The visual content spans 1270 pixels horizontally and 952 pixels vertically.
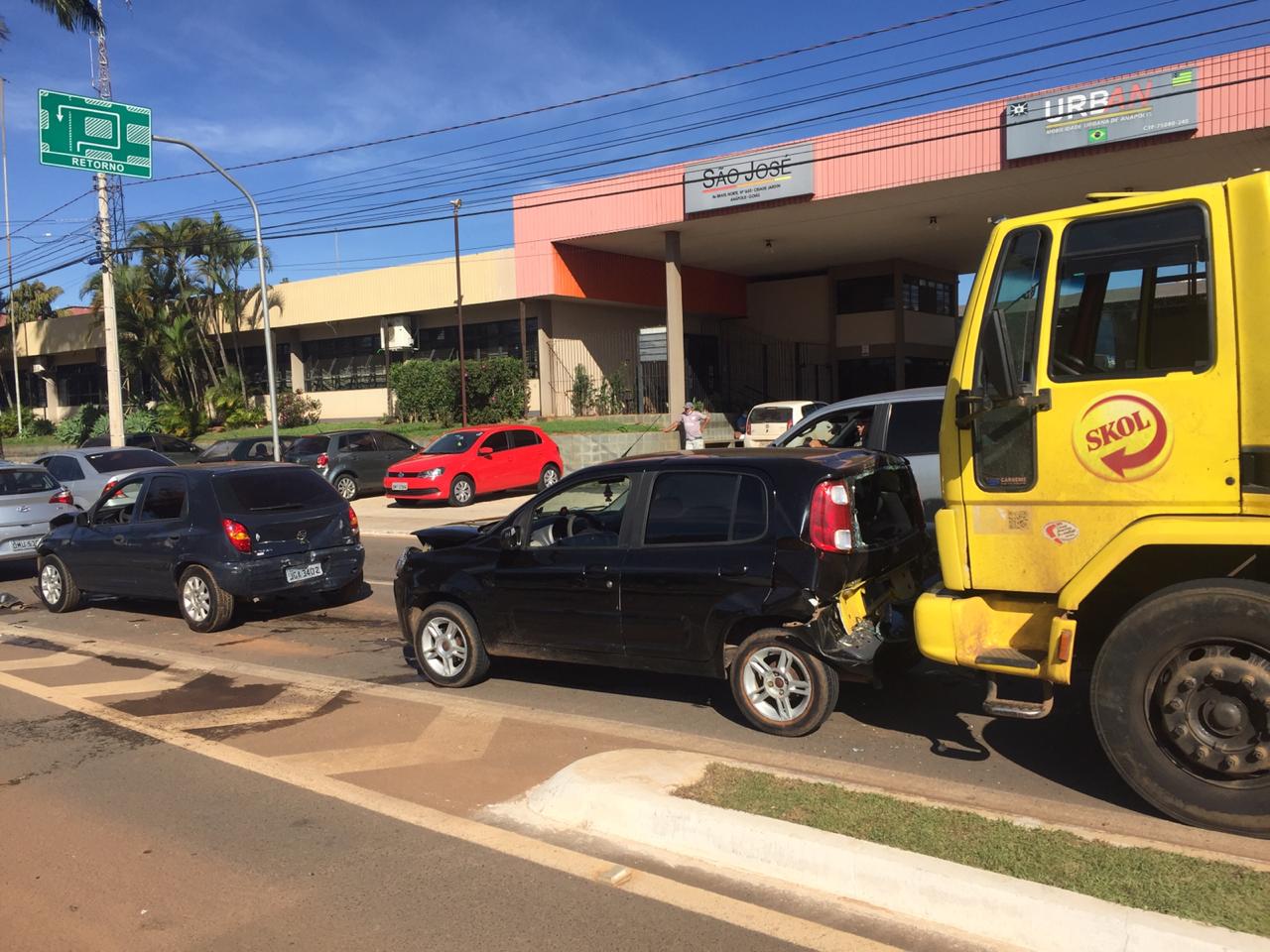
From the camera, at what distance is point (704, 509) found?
623cm

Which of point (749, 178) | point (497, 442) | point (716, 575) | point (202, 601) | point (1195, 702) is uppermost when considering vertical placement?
point (749, 178)

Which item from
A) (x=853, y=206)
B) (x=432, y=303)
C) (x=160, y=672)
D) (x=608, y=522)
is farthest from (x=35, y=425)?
(x=608, y=522)

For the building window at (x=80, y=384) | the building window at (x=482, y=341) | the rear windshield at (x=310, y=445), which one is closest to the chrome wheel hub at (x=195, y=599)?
the rear windshield at (x=310, y=445)

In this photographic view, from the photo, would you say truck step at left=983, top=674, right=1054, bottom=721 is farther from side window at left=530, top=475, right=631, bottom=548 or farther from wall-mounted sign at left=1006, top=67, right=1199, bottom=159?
wall-mounted sign at left=1006, top=67, right=1199, bottom=159

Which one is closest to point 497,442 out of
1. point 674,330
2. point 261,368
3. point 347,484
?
point 347,484

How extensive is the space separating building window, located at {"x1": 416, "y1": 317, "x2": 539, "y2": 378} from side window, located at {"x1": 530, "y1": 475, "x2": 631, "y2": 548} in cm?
2400

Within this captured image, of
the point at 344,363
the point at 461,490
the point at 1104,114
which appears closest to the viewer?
the point at 1104,114

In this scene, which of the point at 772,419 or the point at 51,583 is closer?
the point at 51,583

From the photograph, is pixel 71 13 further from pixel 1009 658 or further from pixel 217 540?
pixel 1009 658

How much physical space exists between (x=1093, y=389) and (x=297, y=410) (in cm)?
3601

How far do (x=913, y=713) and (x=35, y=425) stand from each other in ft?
162

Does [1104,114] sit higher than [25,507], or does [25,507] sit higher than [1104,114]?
[1104,114]

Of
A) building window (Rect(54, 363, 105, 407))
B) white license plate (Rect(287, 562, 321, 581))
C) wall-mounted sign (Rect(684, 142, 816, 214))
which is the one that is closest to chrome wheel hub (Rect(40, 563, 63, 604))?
white license plate (Rect(287, 562, 321, 581))

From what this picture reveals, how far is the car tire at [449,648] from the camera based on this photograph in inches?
284
